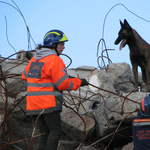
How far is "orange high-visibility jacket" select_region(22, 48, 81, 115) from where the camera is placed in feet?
11.2

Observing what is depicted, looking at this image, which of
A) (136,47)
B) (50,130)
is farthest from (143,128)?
(136,47)

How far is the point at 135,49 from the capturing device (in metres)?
5.55

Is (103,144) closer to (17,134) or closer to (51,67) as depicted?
(17,134)

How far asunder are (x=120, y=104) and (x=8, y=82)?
2.30 m

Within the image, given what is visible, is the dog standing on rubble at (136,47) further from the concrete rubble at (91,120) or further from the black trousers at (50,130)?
the black trousers at (50,130)

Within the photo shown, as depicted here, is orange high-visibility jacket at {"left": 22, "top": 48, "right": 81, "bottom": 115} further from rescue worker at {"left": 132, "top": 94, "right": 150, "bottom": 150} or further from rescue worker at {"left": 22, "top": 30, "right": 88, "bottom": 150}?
rescue worker at {"left": 132, "top": 94, "right": 150, "bottom": 150}

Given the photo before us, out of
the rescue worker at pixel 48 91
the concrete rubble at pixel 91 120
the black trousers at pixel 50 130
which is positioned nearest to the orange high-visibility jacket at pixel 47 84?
the rescue worker at pixel 48 91

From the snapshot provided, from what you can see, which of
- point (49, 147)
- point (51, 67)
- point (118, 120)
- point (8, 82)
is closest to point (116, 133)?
point (118, 120)

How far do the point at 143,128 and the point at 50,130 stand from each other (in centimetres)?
124

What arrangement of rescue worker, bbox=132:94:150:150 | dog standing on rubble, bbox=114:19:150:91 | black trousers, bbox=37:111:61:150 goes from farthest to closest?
dog standing on rubble, bbox=114:19:150:91 → black trousers, bbox=37:111:61:150 → rescue worker, bbox=132:94:150:150

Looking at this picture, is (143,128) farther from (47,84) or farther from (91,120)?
(91,120)

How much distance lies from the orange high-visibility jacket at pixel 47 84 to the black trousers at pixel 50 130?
0.11 m

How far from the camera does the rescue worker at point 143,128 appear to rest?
9.58 ft

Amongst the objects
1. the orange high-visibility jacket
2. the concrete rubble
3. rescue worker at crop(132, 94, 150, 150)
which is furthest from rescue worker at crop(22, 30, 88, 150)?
rescue worker at crop(132, 94, 150, 150)
